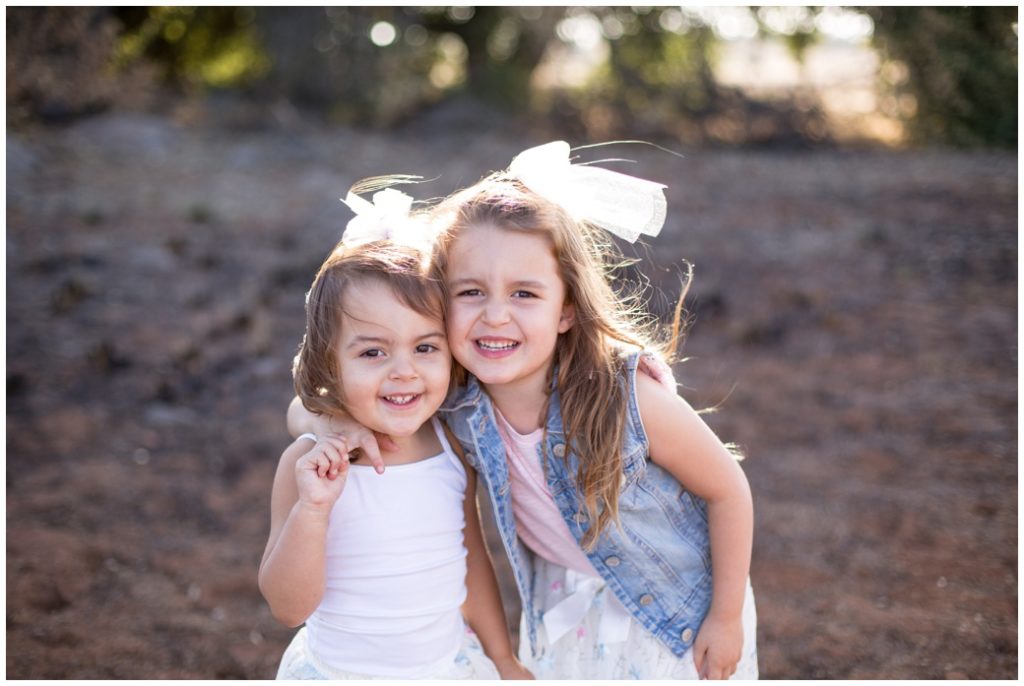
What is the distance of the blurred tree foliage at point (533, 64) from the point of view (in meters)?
9.58

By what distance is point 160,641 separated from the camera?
2.99 meters

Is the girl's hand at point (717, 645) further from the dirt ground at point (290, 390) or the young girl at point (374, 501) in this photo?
the dirt ground at point (290, 390)

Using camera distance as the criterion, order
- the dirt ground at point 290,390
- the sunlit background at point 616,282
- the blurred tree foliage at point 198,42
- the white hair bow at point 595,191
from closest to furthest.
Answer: the white hair bow at point 595,191 < the dirt ground at point 290,390 < the sunlit background at point 616,282 < the blurred tree foliage at point 198,42

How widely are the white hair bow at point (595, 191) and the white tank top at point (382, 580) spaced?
1.93 ft

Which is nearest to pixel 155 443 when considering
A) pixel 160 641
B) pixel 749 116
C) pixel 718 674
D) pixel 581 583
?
pixel 160 641

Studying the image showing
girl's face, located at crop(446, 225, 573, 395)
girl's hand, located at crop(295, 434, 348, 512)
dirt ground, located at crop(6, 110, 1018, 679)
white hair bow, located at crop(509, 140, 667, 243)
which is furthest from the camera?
dirt ground, located at crop(6, 110, 1018, 679)

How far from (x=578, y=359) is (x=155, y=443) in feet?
9.89

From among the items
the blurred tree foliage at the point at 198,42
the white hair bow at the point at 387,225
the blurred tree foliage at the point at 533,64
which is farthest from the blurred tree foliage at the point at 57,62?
the white hair bow at the point at 387,225

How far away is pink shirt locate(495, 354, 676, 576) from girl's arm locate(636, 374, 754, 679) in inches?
2.8

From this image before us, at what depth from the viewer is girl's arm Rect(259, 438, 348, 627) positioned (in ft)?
5.40

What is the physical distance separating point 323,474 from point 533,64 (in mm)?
10532

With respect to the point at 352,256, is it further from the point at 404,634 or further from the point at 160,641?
the point at 160,641

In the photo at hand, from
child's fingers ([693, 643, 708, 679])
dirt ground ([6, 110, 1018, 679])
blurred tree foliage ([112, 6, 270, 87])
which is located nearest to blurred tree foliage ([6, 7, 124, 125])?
dirt ground ([6, 110, 1018, 679])

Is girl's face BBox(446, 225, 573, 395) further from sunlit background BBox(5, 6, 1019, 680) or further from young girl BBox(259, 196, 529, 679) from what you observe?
sunlit background BBox(5, 6, 1019, 680)
